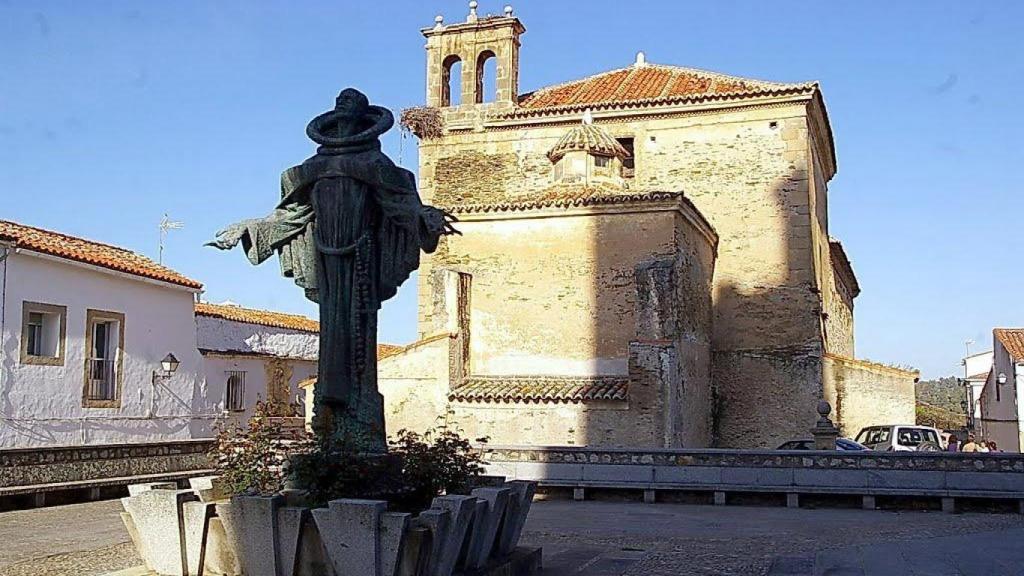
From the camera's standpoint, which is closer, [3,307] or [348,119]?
[348,119]

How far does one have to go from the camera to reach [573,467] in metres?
16.6

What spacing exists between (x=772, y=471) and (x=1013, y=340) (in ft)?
78.2

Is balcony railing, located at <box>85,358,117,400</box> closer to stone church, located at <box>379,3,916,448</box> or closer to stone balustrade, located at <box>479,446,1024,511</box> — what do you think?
stone church, located at <box>379,3,916,448</box>

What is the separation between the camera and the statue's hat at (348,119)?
25.7 ft

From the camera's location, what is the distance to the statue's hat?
7.83 metres

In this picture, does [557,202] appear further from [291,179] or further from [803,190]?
[291,179]

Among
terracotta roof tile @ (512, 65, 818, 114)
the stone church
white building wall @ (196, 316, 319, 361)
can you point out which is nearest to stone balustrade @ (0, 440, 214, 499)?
the stone church

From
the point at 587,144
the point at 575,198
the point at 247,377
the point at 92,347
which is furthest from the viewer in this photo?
the point at 247,377

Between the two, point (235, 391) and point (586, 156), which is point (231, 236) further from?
point (235, 391)

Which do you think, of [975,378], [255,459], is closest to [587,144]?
[255,459]

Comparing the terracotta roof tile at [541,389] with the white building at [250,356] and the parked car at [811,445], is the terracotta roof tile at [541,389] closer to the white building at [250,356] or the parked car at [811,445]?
the parked car at [811,445]

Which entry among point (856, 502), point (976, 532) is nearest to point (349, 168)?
point (976, 532)

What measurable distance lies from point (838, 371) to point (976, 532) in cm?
1297

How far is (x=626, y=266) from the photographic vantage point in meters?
21.4
